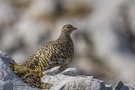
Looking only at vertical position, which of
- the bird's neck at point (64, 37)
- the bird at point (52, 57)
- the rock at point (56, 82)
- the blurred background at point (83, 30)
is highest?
the blurred background at point (83, 30)

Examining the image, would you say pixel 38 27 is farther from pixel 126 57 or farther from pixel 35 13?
pixel 126 57

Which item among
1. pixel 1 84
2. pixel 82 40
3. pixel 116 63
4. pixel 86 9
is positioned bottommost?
pixel 1 84

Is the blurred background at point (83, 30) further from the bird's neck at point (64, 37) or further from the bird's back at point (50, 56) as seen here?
the bird's back at point (50, 56)

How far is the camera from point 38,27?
38500 mm

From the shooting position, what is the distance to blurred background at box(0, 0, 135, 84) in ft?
108

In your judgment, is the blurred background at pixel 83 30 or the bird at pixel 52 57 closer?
the bird at pixel 52 57

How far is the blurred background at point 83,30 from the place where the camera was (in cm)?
3300

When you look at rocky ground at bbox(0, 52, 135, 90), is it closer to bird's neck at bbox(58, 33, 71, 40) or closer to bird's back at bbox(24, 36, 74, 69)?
bird's back at bbox(24, 36, 74, 69)

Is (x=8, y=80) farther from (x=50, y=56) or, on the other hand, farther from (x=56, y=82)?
(x=50, y=56)

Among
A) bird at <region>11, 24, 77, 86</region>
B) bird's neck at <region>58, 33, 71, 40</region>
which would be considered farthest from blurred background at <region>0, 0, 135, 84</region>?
bird at <region>11, 24, 77, 86</region>

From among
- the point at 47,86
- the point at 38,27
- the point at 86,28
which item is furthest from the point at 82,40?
the point at 47,86

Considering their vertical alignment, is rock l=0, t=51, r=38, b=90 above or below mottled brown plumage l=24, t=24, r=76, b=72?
below

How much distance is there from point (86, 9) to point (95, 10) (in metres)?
1.44

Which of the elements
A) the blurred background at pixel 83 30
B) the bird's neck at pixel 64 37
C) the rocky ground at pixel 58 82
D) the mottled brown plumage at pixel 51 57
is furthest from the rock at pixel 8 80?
the blurred background at pixel 83 30
